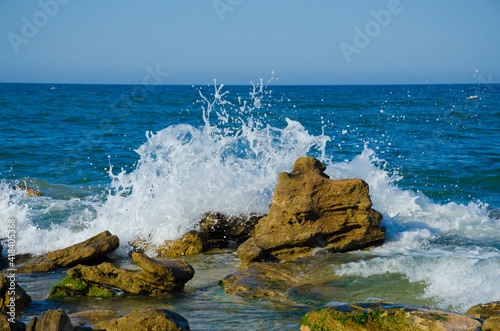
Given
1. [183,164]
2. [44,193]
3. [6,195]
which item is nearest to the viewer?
[183,164]

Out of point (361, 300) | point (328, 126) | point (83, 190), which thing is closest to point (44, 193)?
point (83, 190)

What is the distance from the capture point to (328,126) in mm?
21953

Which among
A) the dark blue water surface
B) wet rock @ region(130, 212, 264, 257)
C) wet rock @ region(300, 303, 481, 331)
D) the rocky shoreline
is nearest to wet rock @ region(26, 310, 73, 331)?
the rocky shoreline

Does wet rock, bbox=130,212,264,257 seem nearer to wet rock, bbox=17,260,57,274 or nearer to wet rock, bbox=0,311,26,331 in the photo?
wet rock, bbox=17,260,57,274

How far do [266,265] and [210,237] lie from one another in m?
1.71

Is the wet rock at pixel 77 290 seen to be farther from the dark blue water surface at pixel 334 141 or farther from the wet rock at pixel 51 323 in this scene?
the dark blue water surface at pixel 334 141

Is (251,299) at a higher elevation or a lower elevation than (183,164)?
lower

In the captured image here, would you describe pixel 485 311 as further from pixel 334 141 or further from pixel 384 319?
pixel 334 141

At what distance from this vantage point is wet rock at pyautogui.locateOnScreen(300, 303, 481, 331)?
407cm

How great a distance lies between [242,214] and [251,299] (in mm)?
→ 2750

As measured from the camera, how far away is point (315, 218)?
6.91m

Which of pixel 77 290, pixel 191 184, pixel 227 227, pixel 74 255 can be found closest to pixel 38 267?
pixel 74 255

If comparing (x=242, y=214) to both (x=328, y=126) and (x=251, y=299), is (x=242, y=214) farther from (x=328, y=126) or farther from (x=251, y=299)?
(x=328, y=126)

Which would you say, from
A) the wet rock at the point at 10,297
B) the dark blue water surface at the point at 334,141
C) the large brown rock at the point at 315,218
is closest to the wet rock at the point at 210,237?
the large brown rock at the point at 315,218
